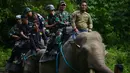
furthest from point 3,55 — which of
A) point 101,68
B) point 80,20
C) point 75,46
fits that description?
point 101,68

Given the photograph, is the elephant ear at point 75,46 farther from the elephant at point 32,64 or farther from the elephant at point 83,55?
the elephant at point 32,64

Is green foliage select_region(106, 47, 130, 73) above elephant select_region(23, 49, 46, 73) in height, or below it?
below

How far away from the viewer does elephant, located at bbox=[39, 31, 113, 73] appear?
759cm

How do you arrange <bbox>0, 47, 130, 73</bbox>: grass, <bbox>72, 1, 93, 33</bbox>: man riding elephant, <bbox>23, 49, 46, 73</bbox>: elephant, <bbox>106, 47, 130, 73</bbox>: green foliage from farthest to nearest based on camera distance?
<bbox>106, 47, 130, 73</bbox>: green foliage → <bbox>0, 47, 130, 73</bbox>: grass → <bbox>23, 49, 46, 73</bbox>: elephant → <bbox>72, 1, 93, 33</bbox>: man riding elephant

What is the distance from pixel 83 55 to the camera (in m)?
7.99

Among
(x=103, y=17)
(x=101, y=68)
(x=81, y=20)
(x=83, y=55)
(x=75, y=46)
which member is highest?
(x=81, y=20)

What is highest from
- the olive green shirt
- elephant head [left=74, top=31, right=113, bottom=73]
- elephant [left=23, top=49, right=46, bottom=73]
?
the olive green shirt

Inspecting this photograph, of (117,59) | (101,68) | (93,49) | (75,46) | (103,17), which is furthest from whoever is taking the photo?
(103,17)

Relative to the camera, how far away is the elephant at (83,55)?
759 cm

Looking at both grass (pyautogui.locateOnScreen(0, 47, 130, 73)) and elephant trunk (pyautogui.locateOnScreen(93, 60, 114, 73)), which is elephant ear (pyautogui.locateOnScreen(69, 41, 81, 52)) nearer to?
elephant trunk (pyautogui.locateOnScreen(93, 60, 114, 73))

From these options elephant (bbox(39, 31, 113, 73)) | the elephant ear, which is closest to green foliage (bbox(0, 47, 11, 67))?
elephant (bbox(39, 31, 113, 73))

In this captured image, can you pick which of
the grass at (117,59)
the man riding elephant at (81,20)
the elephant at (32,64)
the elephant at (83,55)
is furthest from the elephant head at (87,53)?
the grass at (117,59)

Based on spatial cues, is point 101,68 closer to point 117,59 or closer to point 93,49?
point 93,49

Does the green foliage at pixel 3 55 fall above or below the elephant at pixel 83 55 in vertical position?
below
